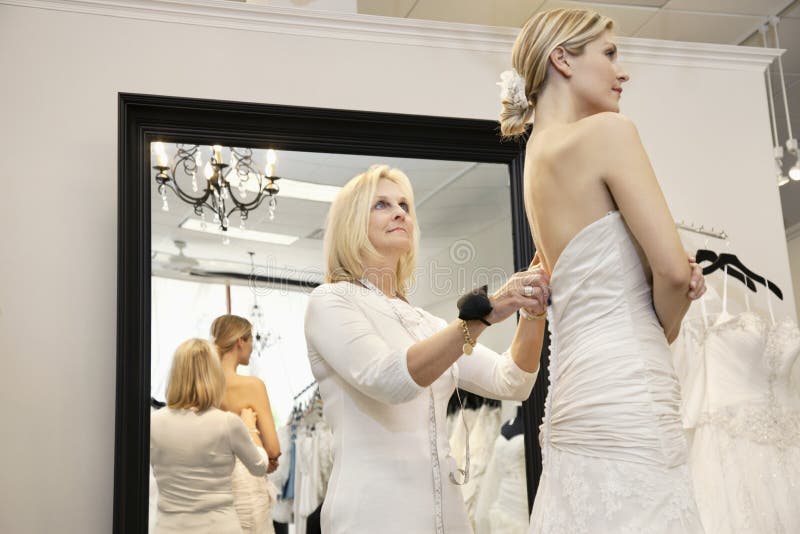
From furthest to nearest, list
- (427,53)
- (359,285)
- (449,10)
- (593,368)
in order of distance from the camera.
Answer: (449,10) < (427,53) < (359,285) < (593,368)

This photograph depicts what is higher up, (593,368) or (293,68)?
(293,68)

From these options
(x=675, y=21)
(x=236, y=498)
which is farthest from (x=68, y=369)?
(x=675, y=21)

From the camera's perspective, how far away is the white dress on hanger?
2.90 meters

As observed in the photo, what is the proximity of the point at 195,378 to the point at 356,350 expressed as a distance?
1071 millimetres

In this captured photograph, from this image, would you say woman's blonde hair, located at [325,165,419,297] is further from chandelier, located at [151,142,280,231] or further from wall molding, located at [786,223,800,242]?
wall molding, located at [786,223,800,242]

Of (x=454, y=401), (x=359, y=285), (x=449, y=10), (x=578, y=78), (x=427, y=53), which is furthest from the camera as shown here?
(x=449, y=10)

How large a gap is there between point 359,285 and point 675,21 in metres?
2.88

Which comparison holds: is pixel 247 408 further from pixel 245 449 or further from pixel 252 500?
pixel 252 500

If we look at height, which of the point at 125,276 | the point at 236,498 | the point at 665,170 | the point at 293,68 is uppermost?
the point at 293,68

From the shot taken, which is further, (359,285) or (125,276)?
(125,276)

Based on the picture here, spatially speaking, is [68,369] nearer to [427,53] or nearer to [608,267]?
[427,53]

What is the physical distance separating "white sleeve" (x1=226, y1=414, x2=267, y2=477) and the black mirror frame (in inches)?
10.3

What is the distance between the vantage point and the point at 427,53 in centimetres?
352

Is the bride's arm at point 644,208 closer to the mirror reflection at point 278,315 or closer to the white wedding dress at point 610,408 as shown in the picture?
the white wedding dress at point 610,408
